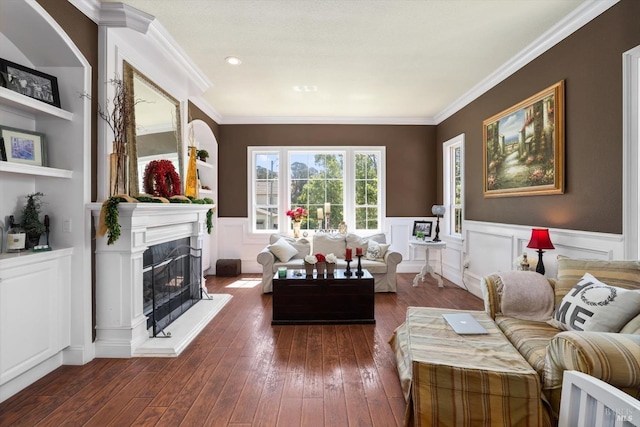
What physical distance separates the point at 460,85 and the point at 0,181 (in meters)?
5.15

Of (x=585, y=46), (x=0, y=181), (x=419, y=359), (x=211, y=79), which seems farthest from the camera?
(x=211, y=79)

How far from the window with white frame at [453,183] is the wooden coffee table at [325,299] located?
265 centimetres

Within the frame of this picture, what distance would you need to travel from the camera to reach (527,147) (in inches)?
149

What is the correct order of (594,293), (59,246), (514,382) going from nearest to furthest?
(514,382) < (594,293) < (59,246)

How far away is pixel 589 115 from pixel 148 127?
4.17 meters

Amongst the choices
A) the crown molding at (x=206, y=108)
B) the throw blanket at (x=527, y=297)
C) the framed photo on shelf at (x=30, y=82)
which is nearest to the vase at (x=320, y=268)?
the throw blanket at (x=527, y=297)

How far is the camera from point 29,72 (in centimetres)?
250

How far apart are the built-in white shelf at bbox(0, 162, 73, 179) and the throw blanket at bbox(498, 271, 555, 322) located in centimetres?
358

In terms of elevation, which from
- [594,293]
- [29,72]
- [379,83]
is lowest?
[594,293]

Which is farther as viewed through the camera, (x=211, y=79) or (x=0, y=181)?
(x=211, y=79)

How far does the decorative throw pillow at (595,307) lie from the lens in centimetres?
195

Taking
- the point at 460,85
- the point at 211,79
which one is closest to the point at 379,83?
the point at 460,85

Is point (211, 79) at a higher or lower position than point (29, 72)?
higher

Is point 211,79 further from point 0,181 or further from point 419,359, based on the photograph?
point 419,359
